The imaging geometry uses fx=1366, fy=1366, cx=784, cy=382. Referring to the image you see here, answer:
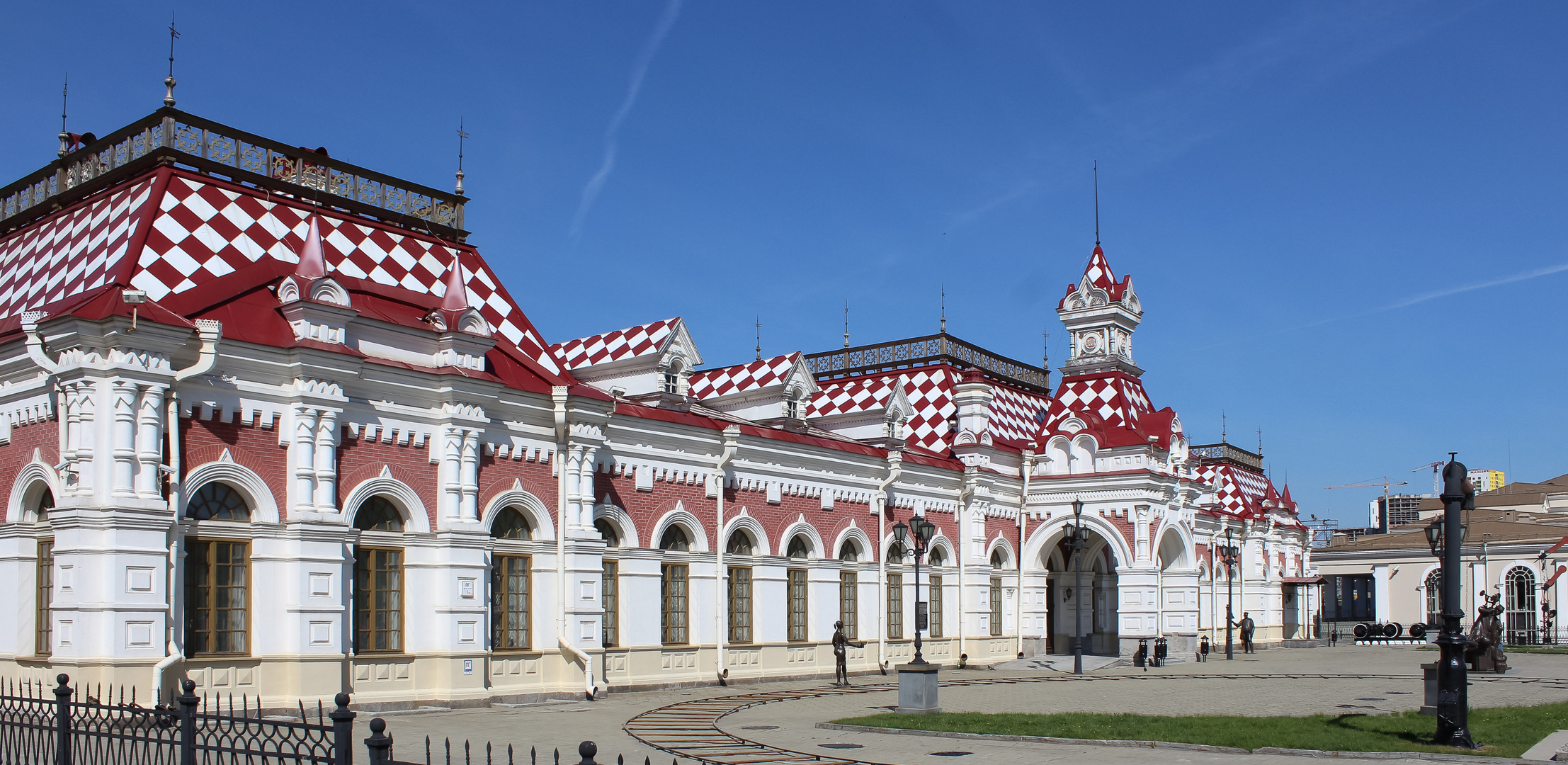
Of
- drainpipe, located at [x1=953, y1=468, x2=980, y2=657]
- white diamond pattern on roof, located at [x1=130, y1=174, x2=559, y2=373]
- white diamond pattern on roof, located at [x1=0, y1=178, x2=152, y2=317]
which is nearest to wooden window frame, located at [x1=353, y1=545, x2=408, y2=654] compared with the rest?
white diamond pattern on roof, located at [x1=130, y1=174, x2=559, y2=373]

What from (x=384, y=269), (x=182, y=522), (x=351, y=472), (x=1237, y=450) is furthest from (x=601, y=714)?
(x=1237, y=450)

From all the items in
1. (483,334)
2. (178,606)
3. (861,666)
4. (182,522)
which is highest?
(483,334)

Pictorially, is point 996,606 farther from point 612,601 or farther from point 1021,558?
point 612,601

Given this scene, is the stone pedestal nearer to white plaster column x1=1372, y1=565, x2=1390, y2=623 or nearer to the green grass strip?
the green grass strip

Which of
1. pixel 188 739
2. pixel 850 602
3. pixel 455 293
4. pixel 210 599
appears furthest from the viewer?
pixel 850 602

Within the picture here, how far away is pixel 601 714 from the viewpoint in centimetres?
2011

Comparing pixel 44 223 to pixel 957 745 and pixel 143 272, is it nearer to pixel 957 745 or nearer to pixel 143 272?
pixel 143 272

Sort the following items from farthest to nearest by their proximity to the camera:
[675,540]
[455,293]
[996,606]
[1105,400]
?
1. [1105,400]
2. [996,606]
3. [675,540]
4. [455,293]

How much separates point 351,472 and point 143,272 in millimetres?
4216

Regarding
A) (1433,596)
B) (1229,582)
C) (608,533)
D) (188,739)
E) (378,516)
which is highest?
(378,516)

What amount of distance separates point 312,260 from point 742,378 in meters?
14.8

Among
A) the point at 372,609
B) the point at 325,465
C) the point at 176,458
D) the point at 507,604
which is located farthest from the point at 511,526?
the point at 176,458

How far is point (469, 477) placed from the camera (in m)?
21.3

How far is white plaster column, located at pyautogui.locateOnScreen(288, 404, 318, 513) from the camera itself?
61.8ft
